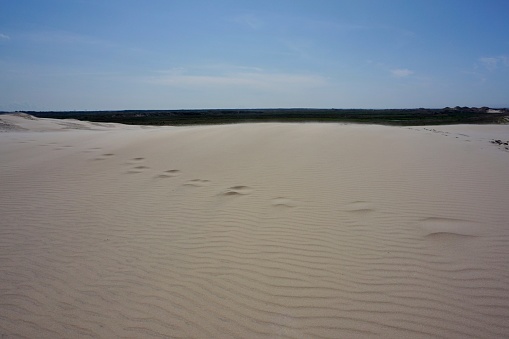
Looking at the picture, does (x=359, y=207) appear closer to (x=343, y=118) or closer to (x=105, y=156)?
(x=105, y=156)

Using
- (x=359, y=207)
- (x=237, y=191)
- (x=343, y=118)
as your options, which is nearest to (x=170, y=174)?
(x=237, y=191)

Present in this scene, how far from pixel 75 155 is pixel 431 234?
26.8 feet

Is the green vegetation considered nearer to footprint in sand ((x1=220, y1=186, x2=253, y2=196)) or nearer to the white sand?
the white sand

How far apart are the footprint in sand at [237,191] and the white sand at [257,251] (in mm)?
60

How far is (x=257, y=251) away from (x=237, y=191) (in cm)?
206

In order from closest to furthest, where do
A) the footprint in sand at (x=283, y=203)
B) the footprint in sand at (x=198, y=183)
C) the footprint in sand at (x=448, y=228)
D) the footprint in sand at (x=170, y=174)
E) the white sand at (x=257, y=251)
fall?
the white sand at (x=257, y=251)
the footprint in sand at (x=448, y=228)
the footprint in sand at (x=283, y=203)
the footprint in sand at (x=198, y=183)
the footprint in sand at (x=170, y=174)

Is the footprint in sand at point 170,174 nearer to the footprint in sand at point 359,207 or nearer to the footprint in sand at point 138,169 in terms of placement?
the footprint in sand at point 138,169

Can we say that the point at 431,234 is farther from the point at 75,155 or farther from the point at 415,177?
the point at 75,155

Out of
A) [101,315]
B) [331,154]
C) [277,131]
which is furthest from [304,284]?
[277,131]

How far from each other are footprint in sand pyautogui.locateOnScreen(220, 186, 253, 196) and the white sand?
0.06m

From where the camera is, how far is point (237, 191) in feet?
17.4

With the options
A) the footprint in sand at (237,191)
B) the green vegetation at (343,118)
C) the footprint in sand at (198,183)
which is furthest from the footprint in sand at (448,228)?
the green vegetation at (343,118)

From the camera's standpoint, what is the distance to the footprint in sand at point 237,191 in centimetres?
518

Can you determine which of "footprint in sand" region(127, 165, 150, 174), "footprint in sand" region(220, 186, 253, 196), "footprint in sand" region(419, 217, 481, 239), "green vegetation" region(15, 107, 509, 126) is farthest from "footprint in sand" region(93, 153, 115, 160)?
"green vegetation" region(15, 107, 509, 126)
